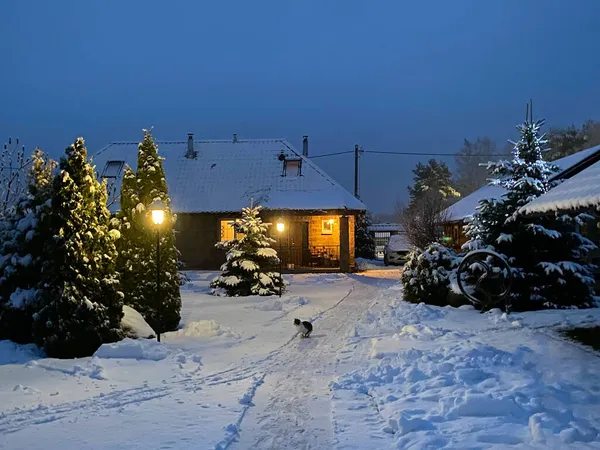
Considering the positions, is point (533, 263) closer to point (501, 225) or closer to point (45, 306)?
point (501, 225)

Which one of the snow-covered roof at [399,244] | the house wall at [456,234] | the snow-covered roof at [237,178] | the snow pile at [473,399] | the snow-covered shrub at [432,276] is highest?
the snow-covered roof at [237,178]

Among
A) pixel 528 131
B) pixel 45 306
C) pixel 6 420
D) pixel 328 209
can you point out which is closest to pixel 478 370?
pixel 6 420

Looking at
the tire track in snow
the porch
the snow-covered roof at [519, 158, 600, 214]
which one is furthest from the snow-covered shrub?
the porch

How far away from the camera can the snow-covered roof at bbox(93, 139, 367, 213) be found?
1078 inches

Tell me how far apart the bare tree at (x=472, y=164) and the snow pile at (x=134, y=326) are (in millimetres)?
46961

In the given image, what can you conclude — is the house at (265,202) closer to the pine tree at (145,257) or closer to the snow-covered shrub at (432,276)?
the snow-covered shrub at (432,276)

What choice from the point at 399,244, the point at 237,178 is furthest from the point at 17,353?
the point at 399,244

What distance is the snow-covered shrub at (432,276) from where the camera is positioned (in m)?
13.5

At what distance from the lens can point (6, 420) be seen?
17.2 ft

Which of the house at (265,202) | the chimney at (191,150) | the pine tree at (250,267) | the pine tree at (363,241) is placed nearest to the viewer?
the pine tree at (250,267)

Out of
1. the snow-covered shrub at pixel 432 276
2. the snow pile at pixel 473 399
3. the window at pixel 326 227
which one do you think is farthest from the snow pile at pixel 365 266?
the snow pile at pixel 473 399

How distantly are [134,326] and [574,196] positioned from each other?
7176mm

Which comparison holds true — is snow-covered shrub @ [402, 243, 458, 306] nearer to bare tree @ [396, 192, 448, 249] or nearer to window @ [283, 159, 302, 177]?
bare tree @ [396, 192, 448, 249]

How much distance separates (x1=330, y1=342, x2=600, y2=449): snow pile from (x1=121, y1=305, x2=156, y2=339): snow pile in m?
Answer: 4.05
